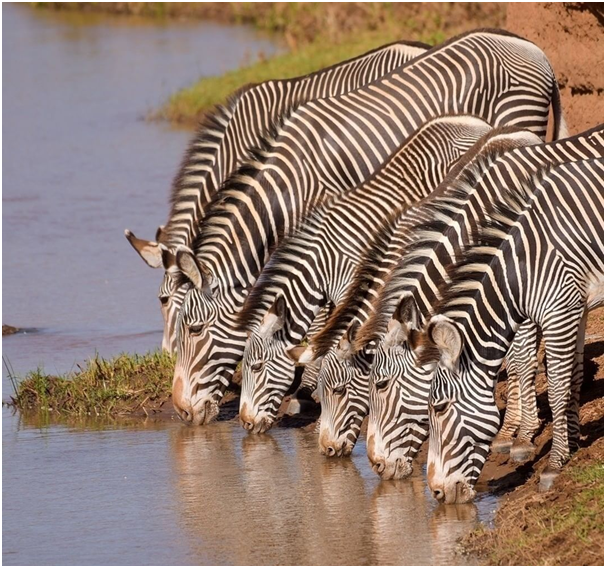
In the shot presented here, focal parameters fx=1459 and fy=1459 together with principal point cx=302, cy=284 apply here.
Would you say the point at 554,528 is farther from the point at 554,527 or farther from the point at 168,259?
the point at 168,259

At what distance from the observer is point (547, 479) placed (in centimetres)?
748

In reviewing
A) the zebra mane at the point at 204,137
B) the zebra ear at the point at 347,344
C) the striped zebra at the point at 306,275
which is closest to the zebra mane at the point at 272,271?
the striped zebra at the point at 306,275

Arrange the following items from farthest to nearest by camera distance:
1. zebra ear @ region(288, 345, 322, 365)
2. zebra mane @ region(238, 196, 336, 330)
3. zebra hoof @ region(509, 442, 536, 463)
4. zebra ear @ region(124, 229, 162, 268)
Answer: zebra ear @ region(124, 229, 162, 268), zebra mane @ region(238, 196, 336, 330), zebra ear @ region(288, 345, 322, 365), zebra hoof @ region(509, 442, 536, 463)

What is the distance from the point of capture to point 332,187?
34.1 ft

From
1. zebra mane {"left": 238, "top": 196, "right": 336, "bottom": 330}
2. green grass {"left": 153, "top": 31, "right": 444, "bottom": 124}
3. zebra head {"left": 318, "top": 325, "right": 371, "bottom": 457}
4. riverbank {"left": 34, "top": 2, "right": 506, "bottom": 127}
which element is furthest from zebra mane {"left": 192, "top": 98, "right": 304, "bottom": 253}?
green grass {"left": 153, "top": 31, "right": 444, "bottom": 124}

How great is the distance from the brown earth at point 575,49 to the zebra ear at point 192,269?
A: 4.38 meters

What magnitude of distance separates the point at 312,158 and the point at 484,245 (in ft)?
9.57

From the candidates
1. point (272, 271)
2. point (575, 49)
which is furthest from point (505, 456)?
point (575, 49)

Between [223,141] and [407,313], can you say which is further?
[223,141]

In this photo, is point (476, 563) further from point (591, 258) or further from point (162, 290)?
point (162, 290)

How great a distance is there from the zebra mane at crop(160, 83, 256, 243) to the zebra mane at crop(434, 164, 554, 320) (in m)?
3.86

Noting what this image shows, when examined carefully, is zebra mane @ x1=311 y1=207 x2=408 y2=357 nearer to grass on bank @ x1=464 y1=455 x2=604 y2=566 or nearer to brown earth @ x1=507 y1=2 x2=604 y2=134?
grass on bank @ x1=464 y1=455 x2=604 y2=566

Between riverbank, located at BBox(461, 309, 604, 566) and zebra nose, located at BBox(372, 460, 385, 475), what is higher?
zebra nose, located at BBox(372, 460, 385, 475)

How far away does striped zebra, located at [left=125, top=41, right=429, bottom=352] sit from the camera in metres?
10.5
